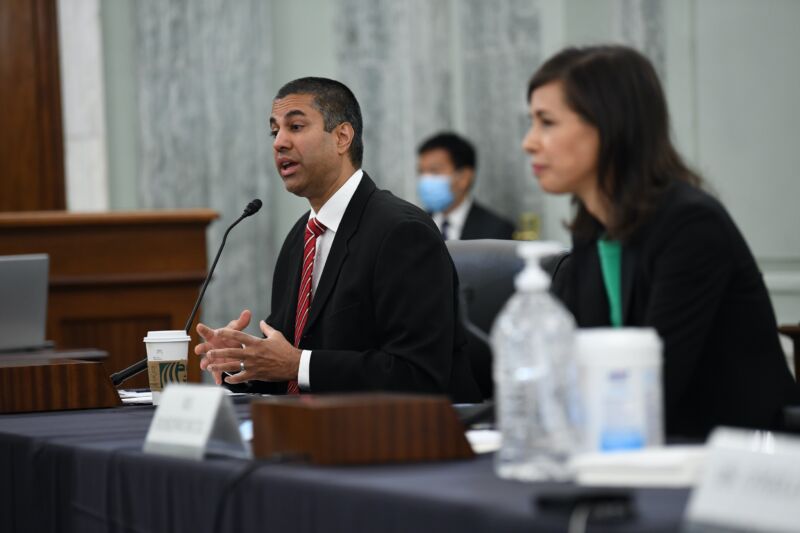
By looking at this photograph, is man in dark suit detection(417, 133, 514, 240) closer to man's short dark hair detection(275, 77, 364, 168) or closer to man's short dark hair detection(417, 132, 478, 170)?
man's short dark hair detection(417, 132, 478, 170)

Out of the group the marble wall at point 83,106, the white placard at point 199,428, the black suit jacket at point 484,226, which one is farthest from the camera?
the marble wall at point 83,106

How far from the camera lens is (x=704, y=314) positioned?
1974mm

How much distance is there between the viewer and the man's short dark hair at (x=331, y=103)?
3.17 m

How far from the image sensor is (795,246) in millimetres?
5418

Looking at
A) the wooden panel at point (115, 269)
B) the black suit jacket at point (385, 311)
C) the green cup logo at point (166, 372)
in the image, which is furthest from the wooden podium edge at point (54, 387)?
the wooden panel at point (115, 269)

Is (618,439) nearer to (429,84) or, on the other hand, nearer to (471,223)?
(471,223)

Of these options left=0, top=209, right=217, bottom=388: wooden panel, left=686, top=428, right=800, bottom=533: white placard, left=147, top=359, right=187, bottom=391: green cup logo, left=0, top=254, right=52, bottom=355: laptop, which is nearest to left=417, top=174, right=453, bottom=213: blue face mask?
left=0, top=209, right=217, bottom=388: wooden panel

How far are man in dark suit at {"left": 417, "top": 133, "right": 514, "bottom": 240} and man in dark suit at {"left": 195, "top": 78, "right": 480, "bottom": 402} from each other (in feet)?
9.33

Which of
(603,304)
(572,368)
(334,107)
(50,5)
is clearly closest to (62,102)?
(50,5)

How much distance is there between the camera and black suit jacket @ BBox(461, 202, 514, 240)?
601cm

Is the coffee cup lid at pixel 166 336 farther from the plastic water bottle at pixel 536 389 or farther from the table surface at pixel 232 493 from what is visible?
the plastic water bottle at pixel 536 389

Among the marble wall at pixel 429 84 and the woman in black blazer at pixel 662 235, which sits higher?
the marble wall at pixel 429 84

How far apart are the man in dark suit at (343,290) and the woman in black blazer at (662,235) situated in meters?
0.73

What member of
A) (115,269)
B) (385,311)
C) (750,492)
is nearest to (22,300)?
(385,311)
